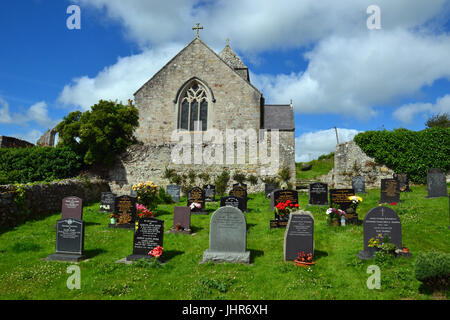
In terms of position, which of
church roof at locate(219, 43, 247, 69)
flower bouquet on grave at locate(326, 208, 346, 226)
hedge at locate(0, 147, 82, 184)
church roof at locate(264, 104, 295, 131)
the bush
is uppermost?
church roof at locate(219, 43, 247, 69)

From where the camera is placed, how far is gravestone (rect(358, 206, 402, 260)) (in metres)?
7.54

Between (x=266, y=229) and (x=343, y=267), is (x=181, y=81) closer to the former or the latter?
(x=266, y=229)

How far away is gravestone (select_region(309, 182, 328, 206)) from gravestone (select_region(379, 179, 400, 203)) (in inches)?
101

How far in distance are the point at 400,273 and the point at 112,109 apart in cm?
2011

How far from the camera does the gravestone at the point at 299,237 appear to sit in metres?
7.53

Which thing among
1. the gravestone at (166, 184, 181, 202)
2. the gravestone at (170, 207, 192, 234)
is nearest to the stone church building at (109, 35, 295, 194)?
the gravestone at (166, 184, 181, 202)

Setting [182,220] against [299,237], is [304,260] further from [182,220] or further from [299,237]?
[182,220]

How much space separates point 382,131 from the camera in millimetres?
21625

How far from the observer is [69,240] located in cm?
804

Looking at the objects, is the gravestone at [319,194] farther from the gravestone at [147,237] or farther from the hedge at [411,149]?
the hedge at [411,149]

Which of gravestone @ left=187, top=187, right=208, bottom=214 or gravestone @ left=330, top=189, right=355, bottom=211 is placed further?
gravestone @ left=187, top=187, right=208, bottom=214

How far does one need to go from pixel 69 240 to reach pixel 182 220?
3.66 metres

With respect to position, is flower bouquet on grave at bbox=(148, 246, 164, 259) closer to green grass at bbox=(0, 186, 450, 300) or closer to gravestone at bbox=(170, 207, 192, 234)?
green grass at bbox=(0, 186, 450, 300)
